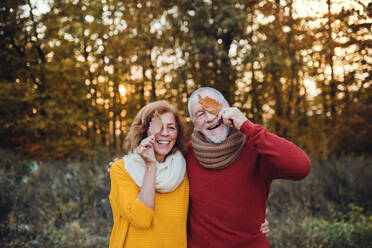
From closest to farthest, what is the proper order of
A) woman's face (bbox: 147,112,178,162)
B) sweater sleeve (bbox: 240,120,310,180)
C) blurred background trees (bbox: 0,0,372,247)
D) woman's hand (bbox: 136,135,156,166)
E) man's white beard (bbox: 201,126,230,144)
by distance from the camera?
sweater sleeve (bbox: 240,120,310,180) → woman's hand (bbox: 136,135,156,166) → man's white beard (bbox: 201,126,230,144) → woman's face (bbox: 147,112,178,162) → blurred background trees (bbox: 0,0,372,247)

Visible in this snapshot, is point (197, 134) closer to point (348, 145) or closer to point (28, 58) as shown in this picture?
point (348, 145)

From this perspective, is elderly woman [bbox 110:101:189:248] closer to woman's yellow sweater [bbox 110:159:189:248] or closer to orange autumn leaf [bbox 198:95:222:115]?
woman's yellow sweater [bbox 110:159:189:248]

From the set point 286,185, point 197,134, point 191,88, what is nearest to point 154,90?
point 191,88

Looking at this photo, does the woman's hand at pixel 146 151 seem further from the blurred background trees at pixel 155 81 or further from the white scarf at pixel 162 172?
the blurred background trees at pixel 155 81

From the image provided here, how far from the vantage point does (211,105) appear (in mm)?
2375

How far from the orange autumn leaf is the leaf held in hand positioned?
360mm

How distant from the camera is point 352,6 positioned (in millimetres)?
5055

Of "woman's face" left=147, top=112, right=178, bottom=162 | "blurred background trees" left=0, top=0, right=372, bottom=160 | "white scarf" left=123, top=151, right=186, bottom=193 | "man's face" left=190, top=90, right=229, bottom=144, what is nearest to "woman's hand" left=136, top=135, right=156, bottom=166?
"white scarf" left=123, top=151, right=186, bottom=193

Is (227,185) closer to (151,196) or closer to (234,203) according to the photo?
(234,203)

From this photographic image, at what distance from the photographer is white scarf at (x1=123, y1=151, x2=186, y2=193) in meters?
2.27

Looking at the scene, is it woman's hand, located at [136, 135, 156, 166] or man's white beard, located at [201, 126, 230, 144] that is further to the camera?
man's white beard, located at [201, 126, 230, 144]

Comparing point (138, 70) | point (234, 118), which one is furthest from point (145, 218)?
point (138, 70)

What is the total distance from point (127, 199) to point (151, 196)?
0.62ft

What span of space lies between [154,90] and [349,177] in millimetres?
7823
